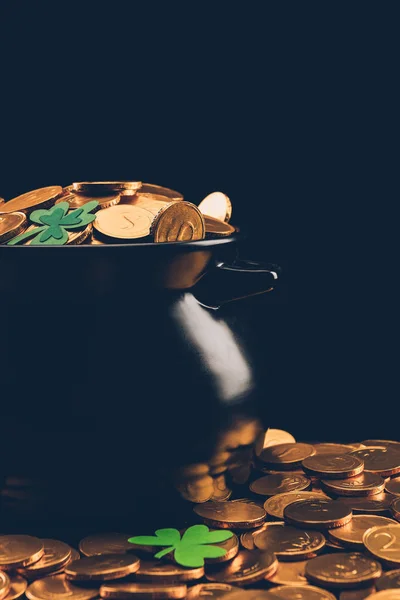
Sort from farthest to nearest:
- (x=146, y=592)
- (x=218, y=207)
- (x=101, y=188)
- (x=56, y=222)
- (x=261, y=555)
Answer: (x=218, y=207)
(x=101, y=188)
(x=56, y=222)
(x=261, y=555)
(x=146, y=592)

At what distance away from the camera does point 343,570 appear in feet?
4.02

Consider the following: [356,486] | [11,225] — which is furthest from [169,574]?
[11,225]

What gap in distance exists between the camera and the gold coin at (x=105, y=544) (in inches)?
50.2

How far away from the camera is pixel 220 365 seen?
1373mm

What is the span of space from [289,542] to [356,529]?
108 mm

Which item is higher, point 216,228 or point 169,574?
point 216,228

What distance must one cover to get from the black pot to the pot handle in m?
0.07

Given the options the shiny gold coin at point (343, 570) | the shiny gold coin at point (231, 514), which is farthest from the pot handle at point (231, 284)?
the shiny gold coin at point (343, 570)

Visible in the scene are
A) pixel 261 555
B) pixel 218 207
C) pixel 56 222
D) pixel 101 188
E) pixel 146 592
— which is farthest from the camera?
pixel 218 207

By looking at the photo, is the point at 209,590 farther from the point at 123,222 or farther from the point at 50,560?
the point at 123,222

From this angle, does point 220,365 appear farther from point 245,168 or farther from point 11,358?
point 245,168

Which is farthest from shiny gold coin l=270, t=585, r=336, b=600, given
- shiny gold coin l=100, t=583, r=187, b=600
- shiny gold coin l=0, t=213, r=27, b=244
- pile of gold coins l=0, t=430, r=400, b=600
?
shiny gold coin l=0, t=213, r=27, b=244

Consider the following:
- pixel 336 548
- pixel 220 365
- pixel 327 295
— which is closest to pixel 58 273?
pixel 220 365

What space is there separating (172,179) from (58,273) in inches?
28.4
